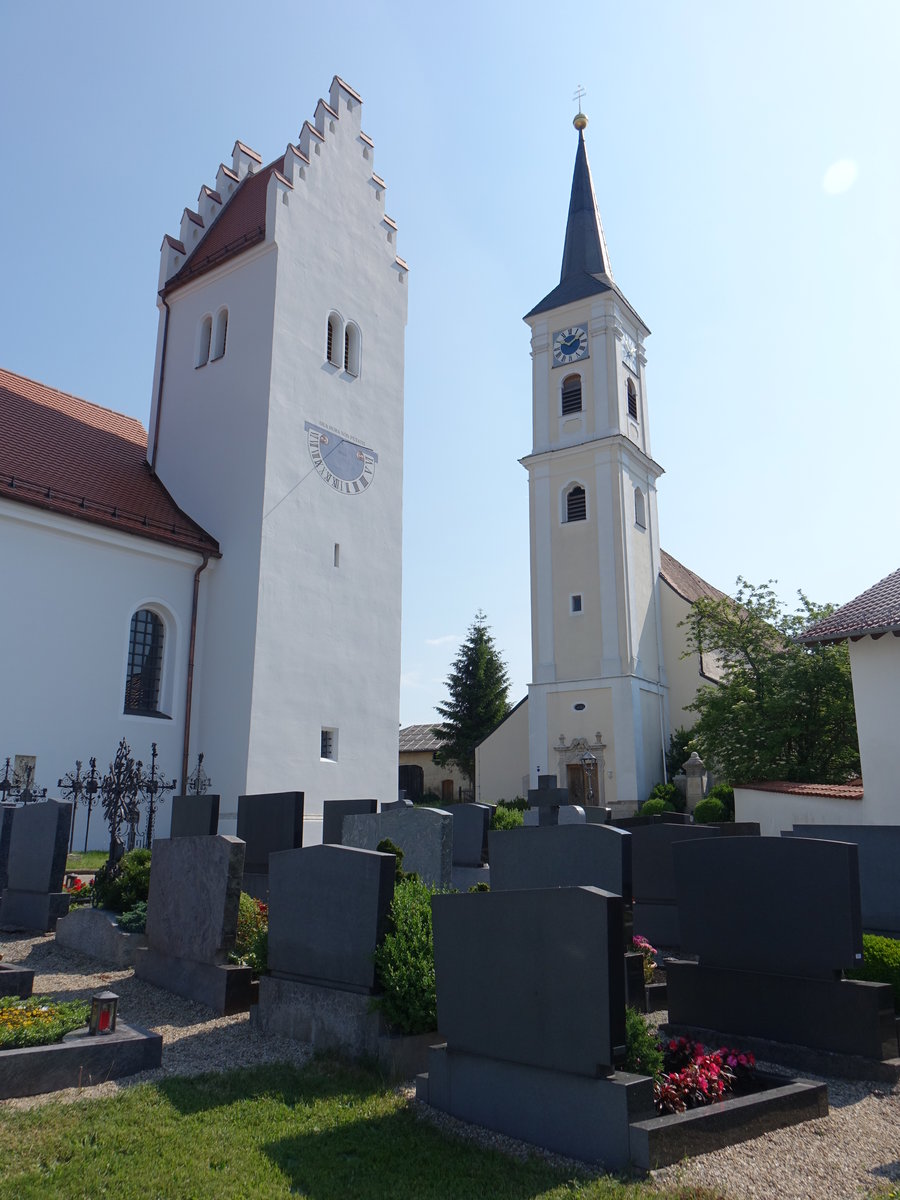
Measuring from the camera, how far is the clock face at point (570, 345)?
1511 inches

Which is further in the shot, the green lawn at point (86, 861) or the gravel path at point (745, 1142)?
the green lawn at point (86, 861)

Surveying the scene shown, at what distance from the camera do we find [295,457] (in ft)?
66.4

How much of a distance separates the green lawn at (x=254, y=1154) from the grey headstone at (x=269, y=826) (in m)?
5.66

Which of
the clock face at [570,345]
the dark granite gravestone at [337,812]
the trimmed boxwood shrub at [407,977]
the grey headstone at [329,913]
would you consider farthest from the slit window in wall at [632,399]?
the trimmed boxwood shrub at [407,977]

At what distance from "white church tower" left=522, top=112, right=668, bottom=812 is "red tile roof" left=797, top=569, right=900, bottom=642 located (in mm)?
18032

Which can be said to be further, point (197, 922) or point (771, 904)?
point (197, 922)

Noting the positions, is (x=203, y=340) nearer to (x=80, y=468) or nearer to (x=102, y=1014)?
(x=80, y=468)

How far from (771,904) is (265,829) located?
6.82 m

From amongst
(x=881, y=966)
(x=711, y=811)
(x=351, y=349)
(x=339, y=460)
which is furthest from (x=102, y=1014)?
(x=711, y=811)

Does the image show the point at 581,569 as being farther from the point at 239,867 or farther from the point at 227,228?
the point at 239,867

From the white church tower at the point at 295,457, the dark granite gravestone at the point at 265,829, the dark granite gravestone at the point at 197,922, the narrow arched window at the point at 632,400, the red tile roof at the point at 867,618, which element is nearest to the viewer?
the dark granite gravestone at the point at 197,922

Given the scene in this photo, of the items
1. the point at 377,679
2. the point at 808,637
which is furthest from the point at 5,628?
the point at 808,637

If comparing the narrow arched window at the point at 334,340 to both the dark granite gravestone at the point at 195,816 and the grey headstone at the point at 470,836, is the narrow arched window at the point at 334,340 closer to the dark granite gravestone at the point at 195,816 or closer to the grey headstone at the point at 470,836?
the grey headstone at the point at 470,836

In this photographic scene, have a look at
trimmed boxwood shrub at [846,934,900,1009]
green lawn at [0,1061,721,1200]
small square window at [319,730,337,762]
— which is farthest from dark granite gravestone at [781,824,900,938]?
small square window at [319,730,337,762]
